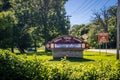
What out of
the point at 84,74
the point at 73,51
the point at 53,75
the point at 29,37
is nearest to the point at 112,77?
the point at 84,74

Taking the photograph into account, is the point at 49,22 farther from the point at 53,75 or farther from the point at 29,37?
the point at 53,75

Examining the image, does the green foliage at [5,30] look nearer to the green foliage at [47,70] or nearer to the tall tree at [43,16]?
the tall tree at [43,16]

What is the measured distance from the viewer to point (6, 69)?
28.7ft

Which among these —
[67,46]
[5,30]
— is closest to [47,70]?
[67,46]

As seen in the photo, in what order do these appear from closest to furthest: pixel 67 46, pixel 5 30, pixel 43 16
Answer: pixel 67 46, pixel 5 30, pixel 43 16

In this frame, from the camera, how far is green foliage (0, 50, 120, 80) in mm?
8508

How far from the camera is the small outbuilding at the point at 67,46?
1275 inches

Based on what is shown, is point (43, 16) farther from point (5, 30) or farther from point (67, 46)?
point (67, 46)

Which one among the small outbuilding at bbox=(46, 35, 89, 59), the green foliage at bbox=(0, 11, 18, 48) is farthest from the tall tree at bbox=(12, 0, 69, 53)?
the small outbuilding at bbox=(46, 35, 89, 59)

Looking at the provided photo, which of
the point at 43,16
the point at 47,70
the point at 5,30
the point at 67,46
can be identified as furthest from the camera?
the point at 43,16

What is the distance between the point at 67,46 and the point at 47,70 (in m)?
24.0

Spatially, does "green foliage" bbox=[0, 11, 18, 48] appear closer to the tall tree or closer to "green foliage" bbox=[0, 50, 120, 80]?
the tall tree

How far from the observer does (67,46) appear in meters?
32.8

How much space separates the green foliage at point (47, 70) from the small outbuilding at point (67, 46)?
23.1 m
